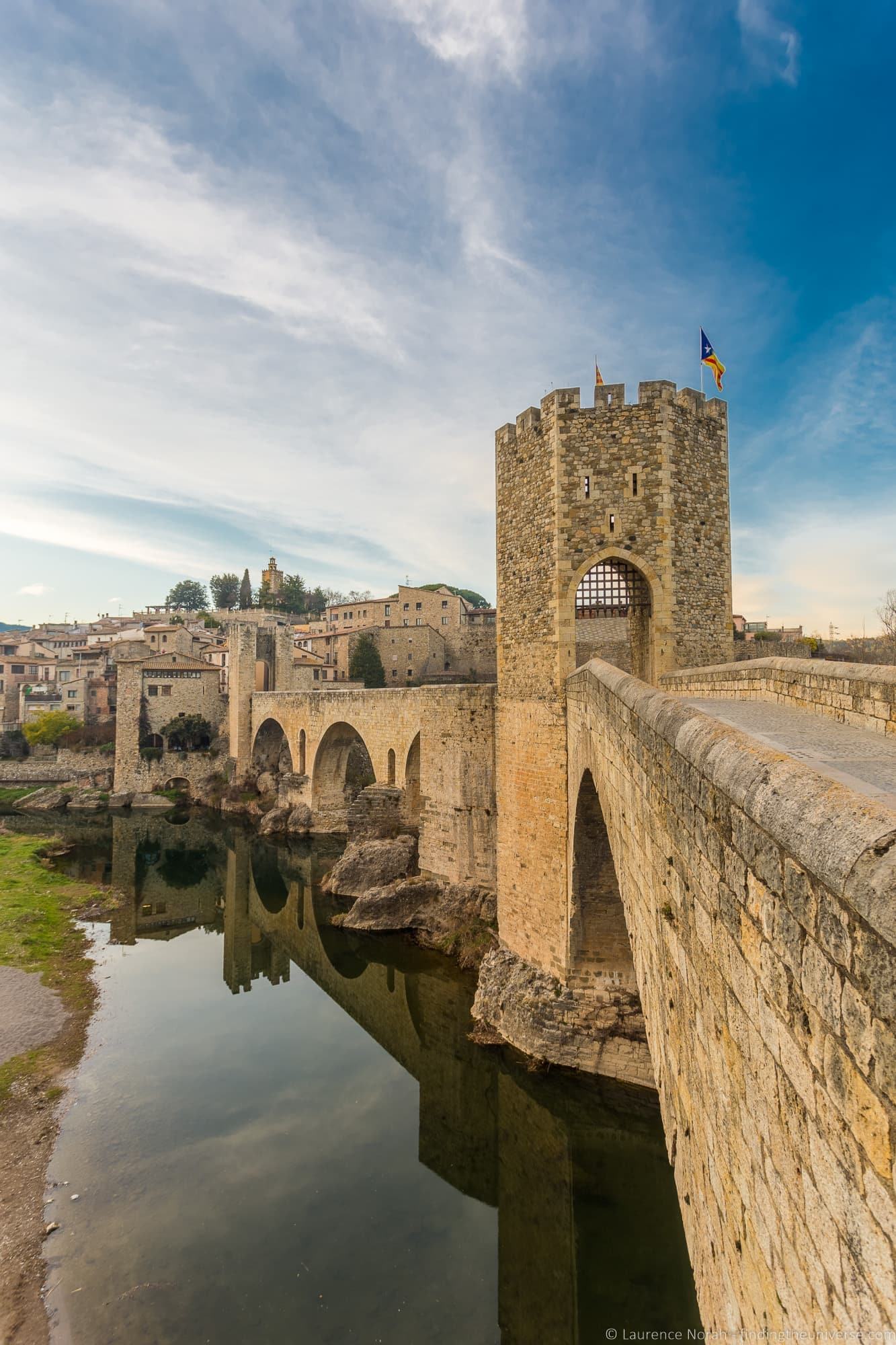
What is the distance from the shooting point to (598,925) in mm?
10812

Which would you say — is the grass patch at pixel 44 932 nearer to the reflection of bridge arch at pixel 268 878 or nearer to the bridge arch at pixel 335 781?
the reflection of bridge arch at pixel 268 878

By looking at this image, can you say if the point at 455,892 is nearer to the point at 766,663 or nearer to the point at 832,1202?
the point at 766,663

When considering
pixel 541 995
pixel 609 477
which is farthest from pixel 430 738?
pixel 609 477

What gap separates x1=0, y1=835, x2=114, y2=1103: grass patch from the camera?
13070mm

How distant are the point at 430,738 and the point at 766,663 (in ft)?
38.5

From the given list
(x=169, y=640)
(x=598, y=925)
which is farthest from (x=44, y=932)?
(x=169, y=640)

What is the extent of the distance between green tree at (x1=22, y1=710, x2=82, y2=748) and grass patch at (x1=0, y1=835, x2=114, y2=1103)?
1929 centimetres

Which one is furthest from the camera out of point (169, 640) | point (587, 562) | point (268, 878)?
point (169, 640)

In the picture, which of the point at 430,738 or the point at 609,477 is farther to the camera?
the point at 430,738

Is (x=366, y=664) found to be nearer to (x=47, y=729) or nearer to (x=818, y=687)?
(x=47, y=729)

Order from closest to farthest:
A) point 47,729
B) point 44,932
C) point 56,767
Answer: point 44,932
point 56,767
point 47,729

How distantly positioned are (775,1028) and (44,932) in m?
23.1

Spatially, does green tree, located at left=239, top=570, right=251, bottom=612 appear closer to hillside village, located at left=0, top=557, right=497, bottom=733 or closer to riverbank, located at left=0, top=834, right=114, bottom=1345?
hillside village, located at left=0, top=557, right=497, bottom=733

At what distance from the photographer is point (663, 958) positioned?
3.64 meters
